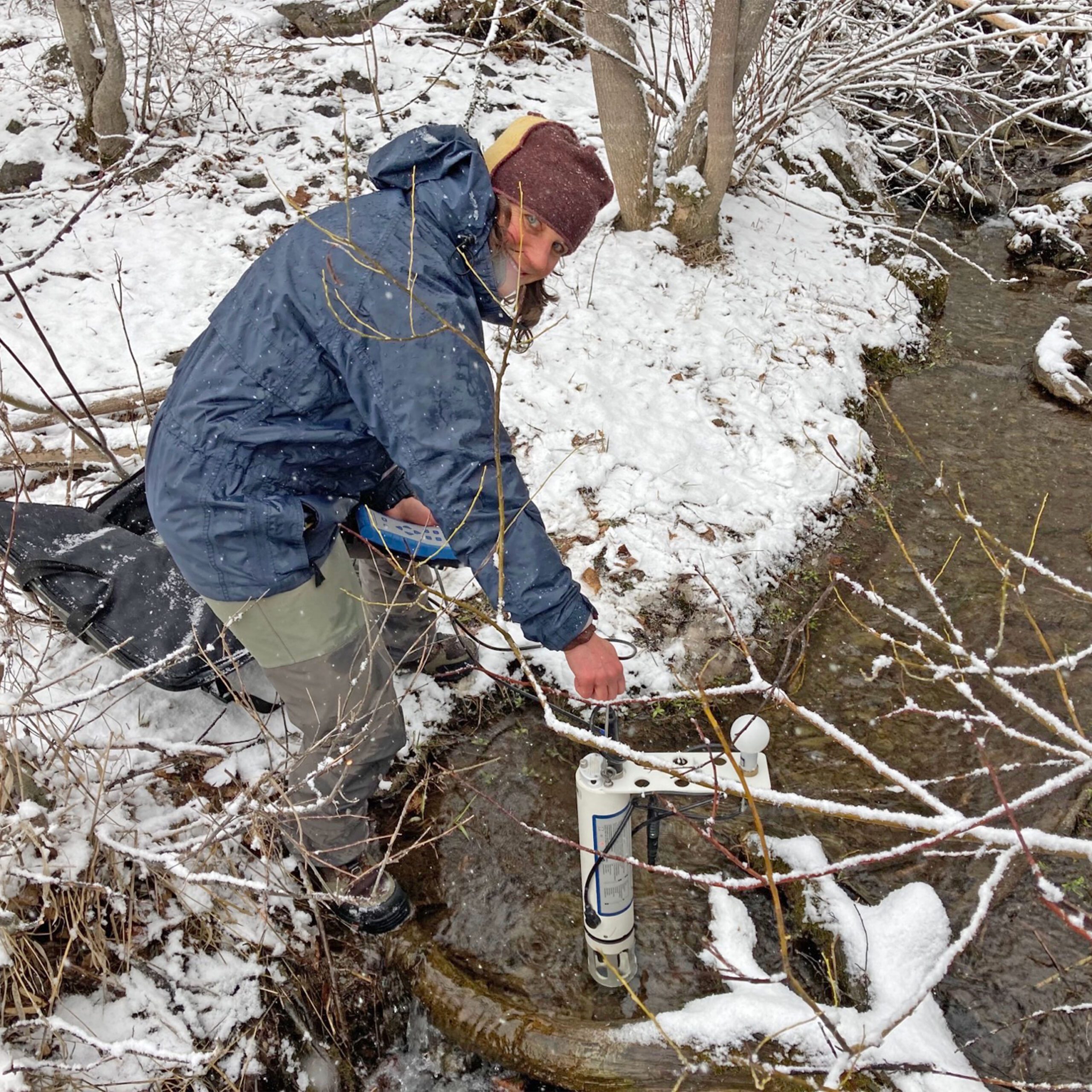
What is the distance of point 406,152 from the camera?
7.05 feet

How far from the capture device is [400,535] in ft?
10.0

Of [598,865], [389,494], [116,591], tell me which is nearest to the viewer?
[598,865]

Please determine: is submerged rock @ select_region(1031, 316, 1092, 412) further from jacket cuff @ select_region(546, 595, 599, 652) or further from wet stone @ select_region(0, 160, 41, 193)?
wet stone @ select_region(0, 160, 41, 193)

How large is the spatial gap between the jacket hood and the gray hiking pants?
97cm

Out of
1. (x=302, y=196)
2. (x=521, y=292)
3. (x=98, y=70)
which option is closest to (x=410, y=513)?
(x=521, y=292)

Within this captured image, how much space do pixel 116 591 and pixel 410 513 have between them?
1044mm

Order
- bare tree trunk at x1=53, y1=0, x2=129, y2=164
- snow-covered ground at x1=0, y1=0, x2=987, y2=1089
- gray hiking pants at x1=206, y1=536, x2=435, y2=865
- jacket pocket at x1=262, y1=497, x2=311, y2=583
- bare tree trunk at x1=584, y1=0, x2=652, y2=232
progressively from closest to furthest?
1. jacket pocket at x1=262, y1=497, x2=311, y2=583
2. gray hiking pants at x1=206, y1=536, x2=435, y2=865
3. snow-covered ground at x1=0, y1=0, x2=987, y2=1089
4. bare tree trunk at x1=584, y1=0, x2=652, y2=232
5. bare tree trunk at x1=53, y1=0, x2=129, y2=164

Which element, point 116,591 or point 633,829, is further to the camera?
point 116,591

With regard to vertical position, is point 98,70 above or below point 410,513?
above

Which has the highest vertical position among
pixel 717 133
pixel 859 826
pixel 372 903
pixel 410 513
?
pixel 717 133

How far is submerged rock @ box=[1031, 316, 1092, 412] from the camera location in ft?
17.9

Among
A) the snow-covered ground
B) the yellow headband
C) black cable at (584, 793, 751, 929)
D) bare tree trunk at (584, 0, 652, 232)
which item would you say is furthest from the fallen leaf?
black cable at (584, 793, 751, 929)

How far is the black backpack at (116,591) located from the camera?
8.96 feet

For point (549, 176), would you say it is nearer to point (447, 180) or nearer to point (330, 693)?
point (447, 180)
